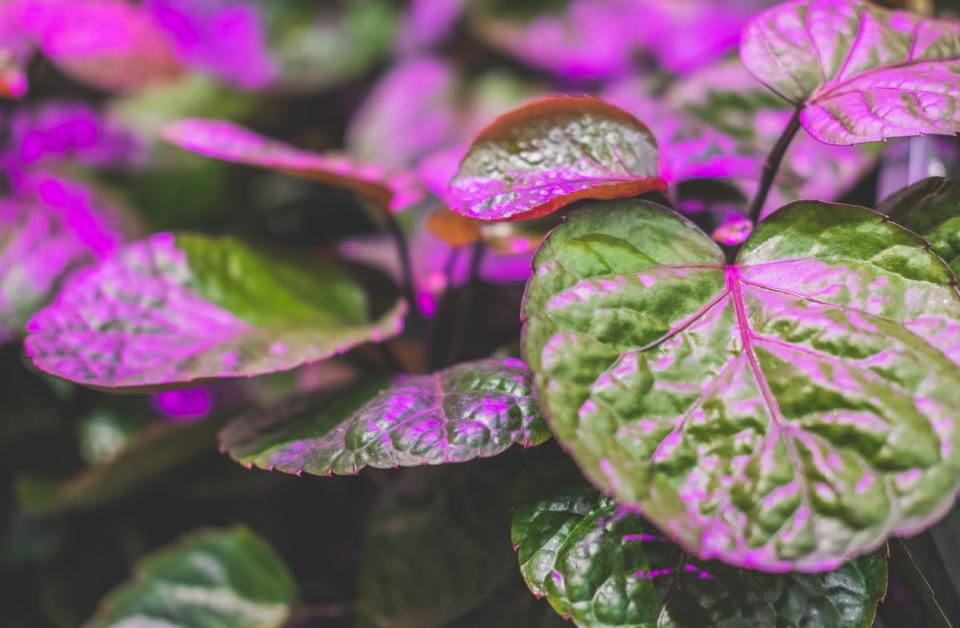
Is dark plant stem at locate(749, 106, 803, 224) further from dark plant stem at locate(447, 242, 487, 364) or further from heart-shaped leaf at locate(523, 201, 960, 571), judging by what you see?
dark plant stem at locate(447, 242, 487, 364)

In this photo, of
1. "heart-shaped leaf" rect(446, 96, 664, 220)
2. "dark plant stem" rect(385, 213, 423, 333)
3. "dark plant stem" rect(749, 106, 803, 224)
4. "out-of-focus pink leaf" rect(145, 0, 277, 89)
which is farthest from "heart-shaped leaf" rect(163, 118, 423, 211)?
"out-of-focus pink leaf" rect(145, 0, 277, 89)

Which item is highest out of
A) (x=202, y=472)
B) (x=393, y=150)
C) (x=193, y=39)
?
(x=193, y=39)

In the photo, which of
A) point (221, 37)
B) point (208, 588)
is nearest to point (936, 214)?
point (208, 588)

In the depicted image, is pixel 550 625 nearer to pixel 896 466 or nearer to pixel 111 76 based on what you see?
pixel 896 466

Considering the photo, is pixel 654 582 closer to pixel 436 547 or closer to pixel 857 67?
pixel 436 547

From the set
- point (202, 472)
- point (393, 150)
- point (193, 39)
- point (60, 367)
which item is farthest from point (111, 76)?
point (60, 367)
